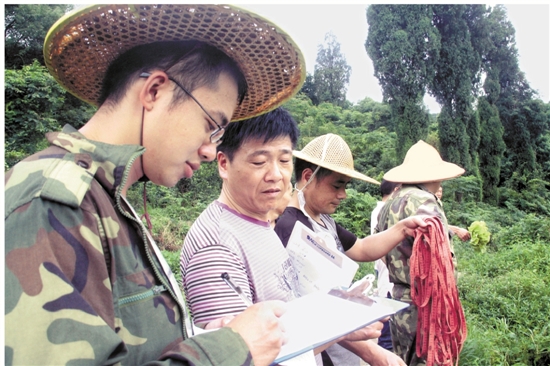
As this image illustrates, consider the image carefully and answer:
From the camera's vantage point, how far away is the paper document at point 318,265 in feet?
5.35

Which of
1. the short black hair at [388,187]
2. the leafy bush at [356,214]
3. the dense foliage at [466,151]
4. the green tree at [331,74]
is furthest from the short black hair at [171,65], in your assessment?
the green tree at [331,74]

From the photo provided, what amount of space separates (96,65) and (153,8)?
295mm

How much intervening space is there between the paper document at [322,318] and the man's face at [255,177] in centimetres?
37

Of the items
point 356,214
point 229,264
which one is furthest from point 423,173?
point 356,214

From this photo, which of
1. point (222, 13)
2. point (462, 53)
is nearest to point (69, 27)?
point (222, 13)

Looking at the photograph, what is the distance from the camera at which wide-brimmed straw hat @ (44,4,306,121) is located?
39.4 inches

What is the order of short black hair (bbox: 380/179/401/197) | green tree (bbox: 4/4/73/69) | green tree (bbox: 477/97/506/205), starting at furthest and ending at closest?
green tree (bbox: 477/97/506/205)
green tree (bbox: 4/4/73/69)
short black hair (bbox: 380/179/401/197)

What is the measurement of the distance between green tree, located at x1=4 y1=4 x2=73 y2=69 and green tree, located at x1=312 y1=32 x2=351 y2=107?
20.4 metres

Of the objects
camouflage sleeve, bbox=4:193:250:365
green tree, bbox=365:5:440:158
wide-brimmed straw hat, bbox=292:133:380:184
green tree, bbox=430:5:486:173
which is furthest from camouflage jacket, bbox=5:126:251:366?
green tree, bbox=430:5:486:173

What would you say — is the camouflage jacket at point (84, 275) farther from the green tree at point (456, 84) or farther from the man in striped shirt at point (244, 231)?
the green tree at point (456, 84)

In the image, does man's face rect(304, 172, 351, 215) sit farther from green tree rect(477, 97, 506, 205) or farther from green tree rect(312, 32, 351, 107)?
green tree rect(312, 32, 351, 107)

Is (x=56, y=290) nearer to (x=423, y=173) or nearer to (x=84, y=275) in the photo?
(x=84, y=275)

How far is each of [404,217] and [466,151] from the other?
605 inches

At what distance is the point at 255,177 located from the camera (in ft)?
4.97
